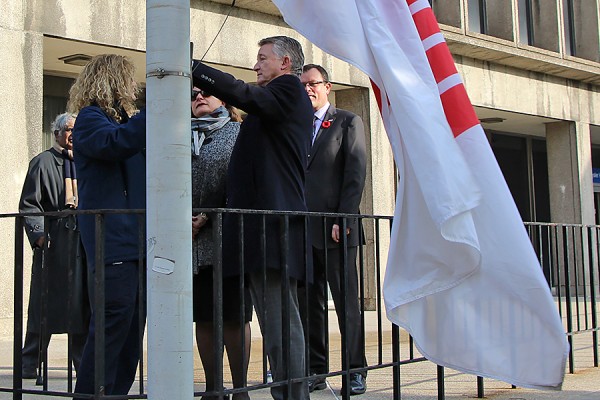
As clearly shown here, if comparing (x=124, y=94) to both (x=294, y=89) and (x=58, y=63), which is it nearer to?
(x=294, y=89)

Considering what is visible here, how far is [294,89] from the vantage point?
517 cm

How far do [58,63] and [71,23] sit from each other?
1.53 metres

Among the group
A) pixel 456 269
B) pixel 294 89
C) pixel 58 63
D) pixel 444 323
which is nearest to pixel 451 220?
pixel 456 269

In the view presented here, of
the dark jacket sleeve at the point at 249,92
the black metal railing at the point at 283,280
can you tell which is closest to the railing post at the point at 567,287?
the black metal railing at the point at 283,280

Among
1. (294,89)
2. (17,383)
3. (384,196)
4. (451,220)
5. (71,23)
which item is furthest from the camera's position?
(384,196)

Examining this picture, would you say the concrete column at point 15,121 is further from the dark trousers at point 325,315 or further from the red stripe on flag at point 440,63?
the red stripe on flag at point 440,63

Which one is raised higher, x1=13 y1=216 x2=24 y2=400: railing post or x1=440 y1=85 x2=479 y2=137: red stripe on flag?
x1=440 y1=85 x2=479 y2=137: red stripe on flag

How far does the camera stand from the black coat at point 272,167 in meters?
4.93

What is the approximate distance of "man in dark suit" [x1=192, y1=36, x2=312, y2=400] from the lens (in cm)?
476

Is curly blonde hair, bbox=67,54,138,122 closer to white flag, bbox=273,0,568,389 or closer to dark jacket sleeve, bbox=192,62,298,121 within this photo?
dark jacket sleeve, bbox=192,62,298,121

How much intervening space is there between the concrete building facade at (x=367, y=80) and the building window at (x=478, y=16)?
3cm

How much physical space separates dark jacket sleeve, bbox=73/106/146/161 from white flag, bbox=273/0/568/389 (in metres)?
1.25

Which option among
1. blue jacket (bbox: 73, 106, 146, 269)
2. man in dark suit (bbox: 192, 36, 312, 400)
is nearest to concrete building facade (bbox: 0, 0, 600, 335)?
blue jacket (bbox: 73, 106, 146, 269)

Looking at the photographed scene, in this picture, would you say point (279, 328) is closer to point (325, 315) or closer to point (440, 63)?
point (325, 315)
